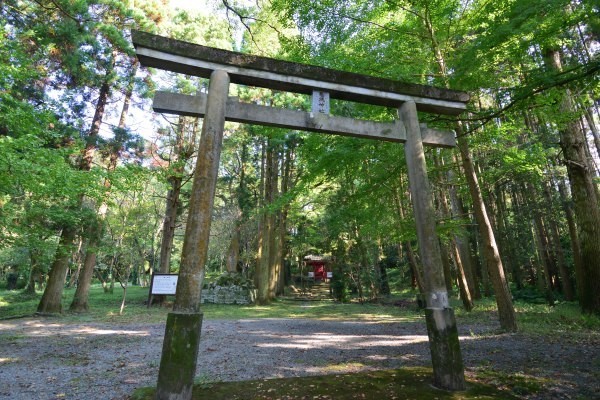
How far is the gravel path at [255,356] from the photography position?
173 inches

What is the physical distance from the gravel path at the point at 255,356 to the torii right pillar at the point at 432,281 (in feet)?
3.32

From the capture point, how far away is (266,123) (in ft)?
13.4

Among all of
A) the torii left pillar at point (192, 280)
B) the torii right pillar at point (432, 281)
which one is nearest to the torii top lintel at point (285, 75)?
the torii right pillar at point (432, 281)

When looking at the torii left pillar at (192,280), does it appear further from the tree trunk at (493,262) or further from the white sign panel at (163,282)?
the white sign panel at (163,282)

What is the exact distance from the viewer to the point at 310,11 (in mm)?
6906

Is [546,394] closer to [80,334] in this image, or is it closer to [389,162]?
[389,162]

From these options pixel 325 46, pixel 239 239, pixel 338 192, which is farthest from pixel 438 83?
pixel 239 239

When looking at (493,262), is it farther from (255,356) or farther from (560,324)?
(255,356)

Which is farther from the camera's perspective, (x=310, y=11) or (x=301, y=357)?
(x=310, y=11)

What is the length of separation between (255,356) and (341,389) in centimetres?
292

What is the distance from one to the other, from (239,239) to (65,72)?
48.2 feet

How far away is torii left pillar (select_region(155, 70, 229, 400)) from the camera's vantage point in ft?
10.3

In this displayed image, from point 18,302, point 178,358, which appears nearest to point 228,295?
point 18,302

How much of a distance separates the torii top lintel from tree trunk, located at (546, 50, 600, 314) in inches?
207
